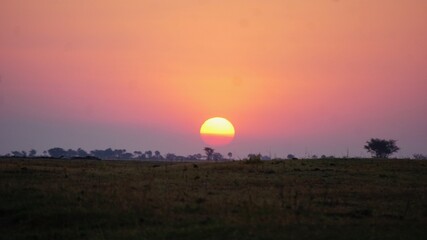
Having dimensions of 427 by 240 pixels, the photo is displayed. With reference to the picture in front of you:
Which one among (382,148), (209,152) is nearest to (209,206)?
(382,148)

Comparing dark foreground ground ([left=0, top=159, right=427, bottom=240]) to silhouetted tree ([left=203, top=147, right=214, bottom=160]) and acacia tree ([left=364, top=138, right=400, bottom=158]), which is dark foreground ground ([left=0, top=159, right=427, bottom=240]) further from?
silhouetted tree ([left=203, top=147, right=214, bottom=160])

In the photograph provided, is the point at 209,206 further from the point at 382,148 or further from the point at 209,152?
the point at 209,152

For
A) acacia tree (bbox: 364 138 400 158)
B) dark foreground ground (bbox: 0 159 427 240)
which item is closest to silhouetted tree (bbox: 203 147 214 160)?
acacia tree (bbox: 364 138 400 158)

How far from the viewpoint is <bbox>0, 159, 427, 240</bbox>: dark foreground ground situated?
20.6m

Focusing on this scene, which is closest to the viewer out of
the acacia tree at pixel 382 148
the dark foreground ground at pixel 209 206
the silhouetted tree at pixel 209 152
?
the dark foreground ground at pixel 209 206

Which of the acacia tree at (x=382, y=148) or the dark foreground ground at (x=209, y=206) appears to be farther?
the acacia tree at (x=382, y=148)

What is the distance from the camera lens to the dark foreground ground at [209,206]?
812 inches

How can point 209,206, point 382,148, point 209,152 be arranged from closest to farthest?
1. point 209,206
2. point 382,148
3. point 209,152

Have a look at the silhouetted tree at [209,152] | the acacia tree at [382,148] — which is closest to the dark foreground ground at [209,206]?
the acacia tree at [382,148]

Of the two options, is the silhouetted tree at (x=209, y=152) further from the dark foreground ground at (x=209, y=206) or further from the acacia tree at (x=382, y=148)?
the dark foreground ground at (x=209, y=206)

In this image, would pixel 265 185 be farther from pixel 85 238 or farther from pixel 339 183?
pixel 85 238

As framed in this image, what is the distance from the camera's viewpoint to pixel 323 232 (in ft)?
66.3

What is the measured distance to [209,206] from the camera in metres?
25.1

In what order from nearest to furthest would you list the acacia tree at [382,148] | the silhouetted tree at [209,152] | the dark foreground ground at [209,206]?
the dark foreground ground at [209,206] < the acacia tree at [382,148] < the silhouetted tree at [209,152]
